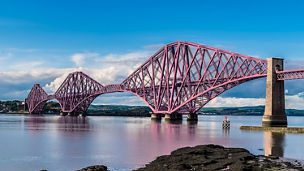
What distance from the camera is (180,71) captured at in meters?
116

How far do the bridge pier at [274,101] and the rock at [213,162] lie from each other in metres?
37.8

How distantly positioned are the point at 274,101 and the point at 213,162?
43370mm

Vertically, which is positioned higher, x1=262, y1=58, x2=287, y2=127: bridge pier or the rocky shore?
x1=262, y1=58, x2=287, y2=127: bridge pier

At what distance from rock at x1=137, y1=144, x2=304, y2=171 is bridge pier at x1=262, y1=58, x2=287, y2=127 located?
124ft

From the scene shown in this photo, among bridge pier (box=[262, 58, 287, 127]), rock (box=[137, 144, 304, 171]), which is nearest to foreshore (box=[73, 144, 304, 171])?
rock (box=[137, 144, 304, 171])

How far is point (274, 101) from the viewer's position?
66.2 metres

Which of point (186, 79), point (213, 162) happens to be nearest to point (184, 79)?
point (186, 79)

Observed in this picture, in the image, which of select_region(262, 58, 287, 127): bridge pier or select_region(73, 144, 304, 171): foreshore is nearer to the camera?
select_region(73, 144, 304, 171): foreshore

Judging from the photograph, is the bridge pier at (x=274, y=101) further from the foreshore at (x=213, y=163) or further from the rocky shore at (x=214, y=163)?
the rocky shore at (x=214, y=163)

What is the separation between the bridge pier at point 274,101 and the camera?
216 feet

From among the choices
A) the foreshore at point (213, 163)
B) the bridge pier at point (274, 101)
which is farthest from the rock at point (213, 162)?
the bridge pier at point (274, 101)

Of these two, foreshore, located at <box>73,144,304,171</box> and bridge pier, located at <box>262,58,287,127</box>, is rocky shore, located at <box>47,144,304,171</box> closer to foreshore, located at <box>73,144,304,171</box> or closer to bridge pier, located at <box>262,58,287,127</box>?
foreshore, located at <box>73,144,304,171</box>

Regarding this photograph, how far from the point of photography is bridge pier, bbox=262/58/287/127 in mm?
65812

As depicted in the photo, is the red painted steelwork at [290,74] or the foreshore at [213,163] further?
the red painted steelwork at [290,74]
